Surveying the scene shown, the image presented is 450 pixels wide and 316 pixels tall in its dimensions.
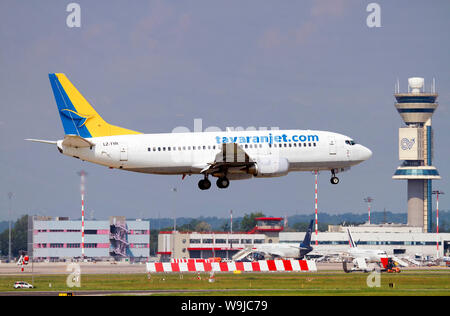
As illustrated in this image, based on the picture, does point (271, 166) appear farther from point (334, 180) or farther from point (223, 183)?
point (334, 180)

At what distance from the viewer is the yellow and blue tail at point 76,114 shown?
85.8m

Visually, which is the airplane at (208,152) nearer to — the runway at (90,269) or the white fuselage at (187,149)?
the white fuselage at (187,149)

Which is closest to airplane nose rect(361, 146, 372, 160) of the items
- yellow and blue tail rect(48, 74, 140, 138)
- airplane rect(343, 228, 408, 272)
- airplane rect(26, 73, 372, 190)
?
airplane rect(26, 73, 372, 190)

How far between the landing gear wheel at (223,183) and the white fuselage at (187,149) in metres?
1.42

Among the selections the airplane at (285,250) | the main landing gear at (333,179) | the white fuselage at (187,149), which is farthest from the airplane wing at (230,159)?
the airplane at (285,250)

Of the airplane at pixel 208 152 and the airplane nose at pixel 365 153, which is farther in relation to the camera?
the airplane nose at pixel 365 153

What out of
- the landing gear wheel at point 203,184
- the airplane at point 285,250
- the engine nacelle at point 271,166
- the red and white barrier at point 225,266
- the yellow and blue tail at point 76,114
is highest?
the yellow and blue tail at point 76,114

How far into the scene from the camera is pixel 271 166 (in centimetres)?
8275

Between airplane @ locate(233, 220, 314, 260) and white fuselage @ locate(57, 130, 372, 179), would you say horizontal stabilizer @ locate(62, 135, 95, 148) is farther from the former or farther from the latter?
airplane @ locate(233, 220, 314, 260)

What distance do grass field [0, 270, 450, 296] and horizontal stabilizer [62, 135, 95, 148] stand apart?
13.8 meters

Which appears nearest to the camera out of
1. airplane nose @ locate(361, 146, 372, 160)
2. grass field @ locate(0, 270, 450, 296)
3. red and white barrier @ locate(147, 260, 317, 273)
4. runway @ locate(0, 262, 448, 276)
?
grass field @ locate(0, 270, 450, 296)

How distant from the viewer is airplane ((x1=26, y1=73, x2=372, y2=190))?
272ft
